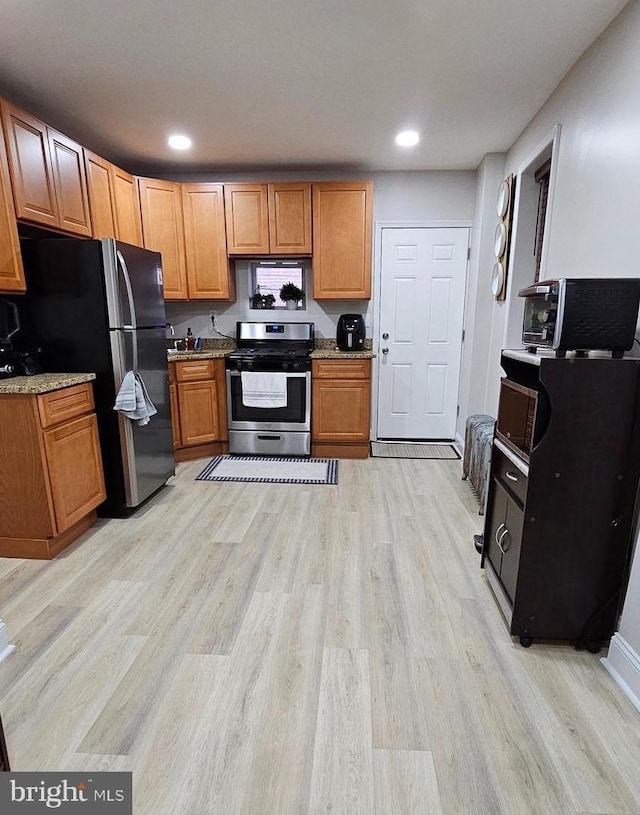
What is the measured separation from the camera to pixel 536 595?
162 cm

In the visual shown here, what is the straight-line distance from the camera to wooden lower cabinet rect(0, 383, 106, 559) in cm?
214

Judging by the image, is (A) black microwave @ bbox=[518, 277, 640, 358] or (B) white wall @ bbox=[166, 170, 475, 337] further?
(B) white wall @ bbox=[166, 170, 475, 337]

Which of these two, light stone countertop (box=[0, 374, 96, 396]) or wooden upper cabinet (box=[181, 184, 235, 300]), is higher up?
wooden upper cabinet (box=[181, 184, 235, 300])

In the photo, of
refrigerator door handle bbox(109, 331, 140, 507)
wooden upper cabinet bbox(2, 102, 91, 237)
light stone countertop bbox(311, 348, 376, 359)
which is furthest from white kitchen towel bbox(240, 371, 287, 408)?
wooden upper cabinet bbox(2, 102, 91, 237)

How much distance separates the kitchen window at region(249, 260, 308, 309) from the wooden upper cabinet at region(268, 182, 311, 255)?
26cm

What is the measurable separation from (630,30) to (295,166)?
2.62 m

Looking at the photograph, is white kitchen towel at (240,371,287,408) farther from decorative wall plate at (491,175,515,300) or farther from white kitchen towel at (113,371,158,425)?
decorative wall plate at (491,175,515,300)

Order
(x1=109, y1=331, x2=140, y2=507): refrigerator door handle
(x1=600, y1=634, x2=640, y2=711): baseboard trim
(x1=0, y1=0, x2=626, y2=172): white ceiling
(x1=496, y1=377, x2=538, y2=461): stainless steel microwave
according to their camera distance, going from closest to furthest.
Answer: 1. (x1=600, y1=634, x2=640, y2=711): baseboard trim
2. (x1=496, y1=377, x2=538, y2=461): stainless steel microwave
3. (x1=0, y1=0, x2=626, y2=172): white ceiling
4. (x1=109, y1=331, x2=140, y2=507): refrigerator door handle

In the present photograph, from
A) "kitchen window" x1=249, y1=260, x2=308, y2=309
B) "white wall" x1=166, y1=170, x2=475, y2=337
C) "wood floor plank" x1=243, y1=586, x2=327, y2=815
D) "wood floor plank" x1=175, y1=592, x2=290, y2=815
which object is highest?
"white wall" x1=166, y1=170, x2=475, y2=337

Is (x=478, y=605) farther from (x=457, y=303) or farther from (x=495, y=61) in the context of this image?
(x=457, y=303)

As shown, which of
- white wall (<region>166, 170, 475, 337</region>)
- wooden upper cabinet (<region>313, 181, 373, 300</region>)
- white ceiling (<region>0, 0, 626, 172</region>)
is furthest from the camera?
white wall (<region>166, 170, 475, 337</region>)

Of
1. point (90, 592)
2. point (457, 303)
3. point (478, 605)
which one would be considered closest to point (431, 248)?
point (457, 303)

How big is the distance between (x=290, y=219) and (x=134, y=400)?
84.6 inches

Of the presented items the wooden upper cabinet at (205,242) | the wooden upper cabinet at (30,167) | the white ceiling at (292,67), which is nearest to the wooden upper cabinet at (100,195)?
the white ceiling at (292,67)
